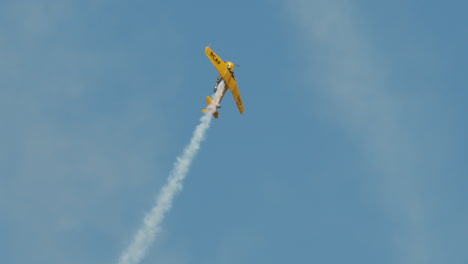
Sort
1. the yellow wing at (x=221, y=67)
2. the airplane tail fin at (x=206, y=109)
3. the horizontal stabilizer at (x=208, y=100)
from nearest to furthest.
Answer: the airplane tail fin at (x=206, y=109) < the horizontal stabilizer at (x=208, y=100) < the yellow wing at (x=221, y=67)

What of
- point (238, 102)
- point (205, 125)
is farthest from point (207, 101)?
point (238, 102)

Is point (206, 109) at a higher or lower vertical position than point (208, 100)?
lower

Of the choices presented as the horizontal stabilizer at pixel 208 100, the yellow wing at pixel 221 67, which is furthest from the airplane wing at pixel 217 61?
the horizontal stabilizer at pixel 208 100

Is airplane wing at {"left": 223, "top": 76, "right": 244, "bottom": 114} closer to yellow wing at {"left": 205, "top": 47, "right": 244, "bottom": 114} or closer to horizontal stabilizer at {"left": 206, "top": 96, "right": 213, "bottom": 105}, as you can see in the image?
yellow wing at {"left": 205, "top": 47, "right": 244, "bottom": 114}

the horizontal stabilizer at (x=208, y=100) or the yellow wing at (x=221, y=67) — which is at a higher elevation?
the yellow wing at (x=221, y=67)

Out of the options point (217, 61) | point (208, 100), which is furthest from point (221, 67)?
point (208, 100)

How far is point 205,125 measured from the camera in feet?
589

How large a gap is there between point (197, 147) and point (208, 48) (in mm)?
24594

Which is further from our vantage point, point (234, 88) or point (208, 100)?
point (234, 88)

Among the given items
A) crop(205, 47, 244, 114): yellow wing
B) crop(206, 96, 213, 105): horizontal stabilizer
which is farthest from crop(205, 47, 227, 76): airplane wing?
crop(206, 96, 213, 105): horizontal stabilizer

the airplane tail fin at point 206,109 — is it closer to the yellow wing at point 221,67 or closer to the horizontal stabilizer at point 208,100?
the horizontal stabilizer at point 208,100

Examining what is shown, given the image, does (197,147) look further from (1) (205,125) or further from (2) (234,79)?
(2) (234,79)

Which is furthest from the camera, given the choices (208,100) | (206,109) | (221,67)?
(221,67)

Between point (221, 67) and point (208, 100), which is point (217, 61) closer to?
point (221, 67)
